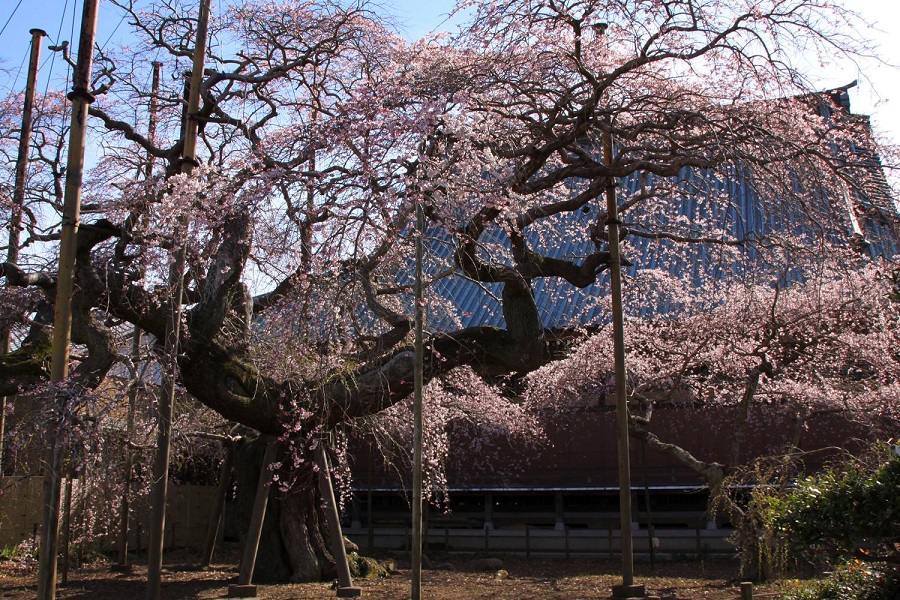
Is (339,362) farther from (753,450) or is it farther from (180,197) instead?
(753,450)

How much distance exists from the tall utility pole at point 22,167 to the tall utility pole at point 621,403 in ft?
27.2

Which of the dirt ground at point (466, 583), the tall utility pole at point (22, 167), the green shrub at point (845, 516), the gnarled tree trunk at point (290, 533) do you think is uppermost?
the tall utility pole at point (22, 167)

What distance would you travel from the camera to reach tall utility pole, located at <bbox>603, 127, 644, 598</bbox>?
895 cm

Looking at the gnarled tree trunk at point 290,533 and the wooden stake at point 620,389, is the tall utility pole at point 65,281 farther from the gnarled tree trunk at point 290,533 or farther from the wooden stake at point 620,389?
the wooden stake at point 620,389

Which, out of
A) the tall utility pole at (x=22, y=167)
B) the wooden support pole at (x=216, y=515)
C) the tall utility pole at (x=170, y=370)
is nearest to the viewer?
the tall utility pole at (x=170, y=370)

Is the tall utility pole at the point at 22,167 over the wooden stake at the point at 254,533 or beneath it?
over

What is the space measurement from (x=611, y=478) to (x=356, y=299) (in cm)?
1140

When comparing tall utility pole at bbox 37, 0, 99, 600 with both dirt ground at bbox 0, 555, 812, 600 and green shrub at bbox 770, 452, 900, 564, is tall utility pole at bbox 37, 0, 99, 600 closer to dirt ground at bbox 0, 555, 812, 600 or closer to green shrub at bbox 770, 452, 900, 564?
dirt ground at bbox 0, 555, 812, 600

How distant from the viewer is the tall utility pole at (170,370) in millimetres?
8109

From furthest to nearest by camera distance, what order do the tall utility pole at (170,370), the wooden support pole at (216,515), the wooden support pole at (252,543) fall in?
the wooden support pole at (216,515), the wooden support pole at (252,543), the tall utility pole at (170,370)

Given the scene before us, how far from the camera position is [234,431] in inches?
669

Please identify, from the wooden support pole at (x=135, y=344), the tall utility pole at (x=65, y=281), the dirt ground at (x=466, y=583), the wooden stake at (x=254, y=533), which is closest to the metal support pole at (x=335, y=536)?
the dirt ground at (x=466, y=583)

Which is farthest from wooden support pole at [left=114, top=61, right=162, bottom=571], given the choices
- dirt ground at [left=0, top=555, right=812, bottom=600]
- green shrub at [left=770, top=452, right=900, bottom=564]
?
green shrub at [left=770, top=452, right=900, bottom=564]

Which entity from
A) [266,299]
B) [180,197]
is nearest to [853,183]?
[180,197]
